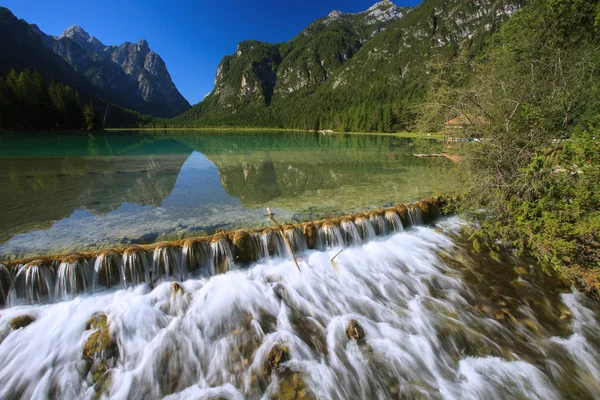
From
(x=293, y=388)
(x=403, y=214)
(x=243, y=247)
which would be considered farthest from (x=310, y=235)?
(x=293, y=388)

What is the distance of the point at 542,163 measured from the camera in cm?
679

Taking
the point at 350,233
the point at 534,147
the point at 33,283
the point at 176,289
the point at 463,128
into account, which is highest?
the point at 463,128

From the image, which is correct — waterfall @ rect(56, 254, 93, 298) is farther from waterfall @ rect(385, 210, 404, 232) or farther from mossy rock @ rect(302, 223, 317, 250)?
waterfall @ rect(385, 210, 404, 232)

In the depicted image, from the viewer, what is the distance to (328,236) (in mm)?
8516

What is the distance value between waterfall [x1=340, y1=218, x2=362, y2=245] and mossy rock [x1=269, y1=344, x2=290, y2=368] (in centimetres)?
449

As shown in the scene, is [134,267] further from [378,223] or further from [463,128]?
[463,128]

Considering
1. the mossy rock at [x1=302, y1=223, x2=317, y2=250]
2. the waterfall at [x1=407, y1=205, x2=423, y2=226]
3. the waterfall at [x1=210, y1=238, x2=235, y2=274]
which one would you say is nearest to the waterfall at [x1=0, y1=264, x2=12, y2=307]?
the waterfall at [x1=210, y1=238, x2=235, y2=274]

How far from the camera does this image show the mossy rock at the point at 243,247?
7.38m

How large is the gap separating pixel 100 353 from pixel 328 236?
6.11m

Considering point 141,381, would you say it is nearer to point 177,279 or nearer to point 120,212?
point 177,279

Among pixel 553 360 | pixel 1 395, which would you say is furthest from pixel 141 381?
pixel 553 360

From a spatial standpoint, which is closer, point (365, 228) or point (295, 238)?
point (295, 238)

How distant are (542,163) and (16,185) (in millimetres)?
21130

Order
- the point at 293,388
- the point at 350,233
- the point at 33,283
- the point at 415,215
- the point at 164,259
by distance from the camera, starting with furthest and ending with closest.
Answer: the point at 415,215 → the point at 350,233 → the point at 164,259 → the point at 33,283 → the point at 293,388
